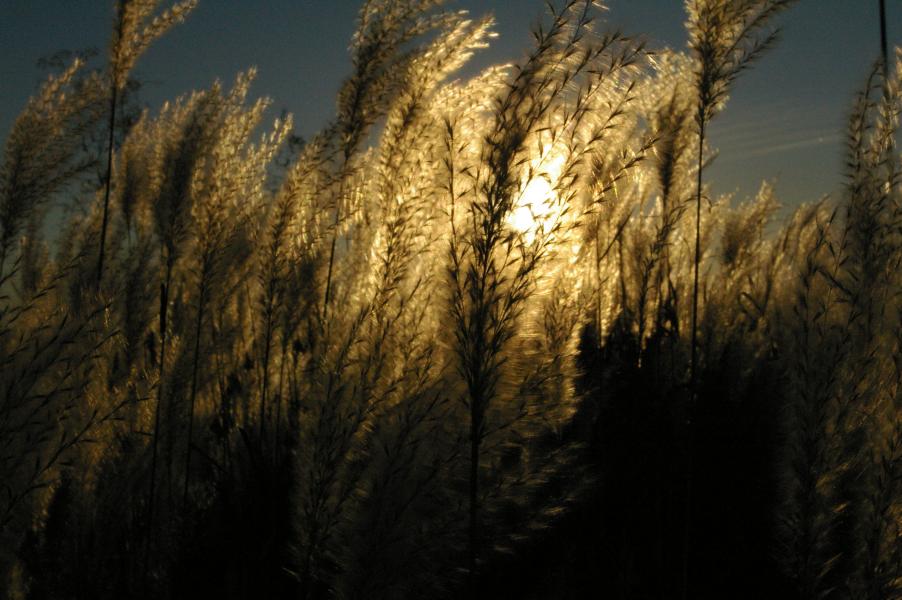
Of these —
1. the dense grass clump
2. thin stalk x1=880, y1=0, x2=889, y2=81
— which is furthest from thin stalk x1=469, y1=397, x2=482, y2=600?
thin stalk x1=880, y1=0, x2=889, y2=81

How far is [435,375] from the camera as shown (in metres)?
1.99

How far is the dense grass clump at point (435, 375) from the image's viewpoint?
1936 millimetres

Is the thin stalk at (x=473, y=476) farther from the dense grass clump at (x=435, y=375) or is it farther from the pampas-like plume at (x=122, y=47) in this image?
the pampas-like plume at (x=122, y=47)

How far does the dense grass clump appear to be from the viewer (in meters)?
1.94

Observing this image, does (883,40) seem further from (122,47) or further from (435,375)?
(122,47)

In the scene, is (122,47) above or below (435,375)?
above

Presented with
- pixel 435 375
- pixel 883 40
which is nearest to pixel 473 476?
pixel 435 375

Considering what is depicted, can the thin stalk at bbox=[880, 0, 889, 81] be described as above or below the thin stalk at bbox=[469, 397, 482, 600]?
above

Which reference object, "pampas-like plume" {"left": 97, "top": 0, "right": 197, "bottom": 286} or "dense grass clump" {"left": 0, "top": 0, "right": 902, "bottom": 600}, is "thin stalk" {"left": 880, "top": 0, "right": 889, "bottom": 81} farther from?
"pampas-like plume" {"left": 97, "top": 0, "right": 197, "bottom": 286}

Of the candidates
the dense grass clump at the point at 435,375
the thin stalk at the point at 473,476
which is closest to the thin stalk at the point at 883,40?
the dense grass clump at the point at 435,375

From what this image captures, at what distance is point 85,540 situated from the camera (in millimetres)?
2439

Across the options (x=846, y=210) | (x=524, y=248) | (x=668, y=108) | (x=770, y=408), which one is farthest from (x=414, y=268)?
(x=770, y=408)

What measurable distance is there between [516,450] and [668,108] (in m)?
1.97

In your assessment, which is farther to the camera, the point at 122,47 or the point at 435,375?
the point at 122,47
